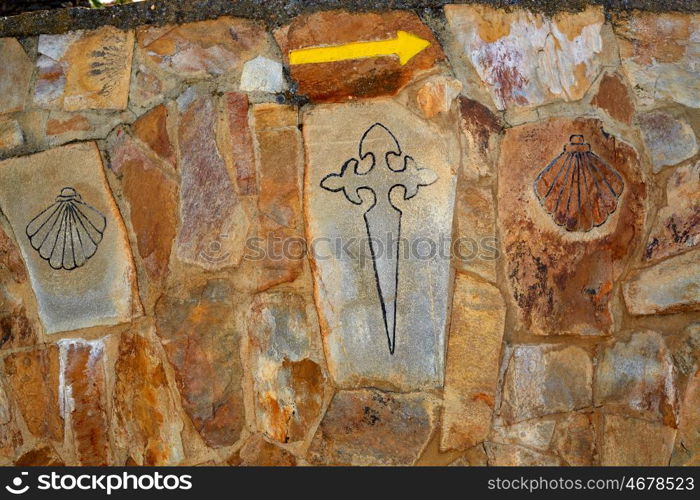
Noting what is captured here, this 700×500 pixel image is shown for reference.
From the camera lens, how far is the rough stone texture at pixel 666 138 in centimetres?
225

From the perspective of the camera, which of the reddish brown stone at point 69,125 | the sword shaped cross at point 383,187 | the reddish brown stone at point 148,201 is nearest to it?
the sword shaped cross at point 383,187

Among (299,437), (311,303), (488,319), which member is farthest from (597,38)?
(299,437)

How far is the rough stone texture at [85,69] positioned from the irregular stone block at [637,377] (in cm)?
146

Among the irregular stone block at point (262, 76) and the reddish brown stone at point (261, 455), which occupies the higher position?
the irregular stone block at point (262, 76)

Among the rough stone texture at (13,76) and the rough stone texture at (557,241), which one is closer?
the rough stone texture at (557,241)

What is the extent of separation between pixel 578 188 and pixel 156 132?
111cm

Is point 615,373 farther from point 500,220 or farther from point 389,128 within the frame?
point 389,128

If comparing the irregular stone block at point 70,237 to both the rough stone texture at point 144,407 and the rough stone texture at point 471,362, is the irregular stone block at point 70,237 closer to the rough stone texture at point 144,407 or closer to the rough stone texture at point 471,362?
the rough stone texture at point 144,407

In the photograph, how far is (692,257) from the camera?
2215 millimetres

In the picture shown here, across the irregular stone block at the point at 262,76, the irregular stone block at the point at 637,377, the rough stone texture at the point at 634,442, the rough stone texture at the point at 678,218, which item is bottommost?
the rough stone texture at the point at 634,442

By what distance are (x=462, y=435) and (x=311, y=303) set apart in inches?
19.7

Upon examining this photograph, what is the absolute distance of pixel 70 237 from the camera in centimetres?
230

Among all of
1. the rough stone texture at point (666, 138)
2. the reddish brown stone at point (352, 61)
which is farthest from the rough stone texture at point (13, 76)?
the rough stone texture at point (666, 138)

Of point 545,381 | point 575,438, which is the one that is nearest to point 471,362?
point 545,381
